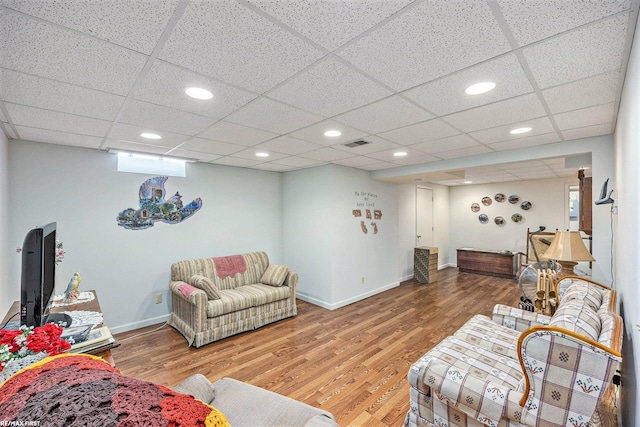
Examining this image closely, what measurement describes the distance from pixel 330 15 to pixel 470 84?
1046mm

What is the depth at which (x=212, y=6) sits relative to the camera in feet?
3.40

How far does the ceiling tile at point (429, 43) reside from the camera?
42.4 inches

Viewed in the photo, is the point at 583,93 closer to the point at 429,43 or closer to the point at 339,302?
the point at 429,43

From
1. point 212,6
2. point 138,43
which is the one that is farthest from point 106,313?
point 212,6

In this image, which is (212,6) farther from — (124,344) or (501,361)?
(124,344)

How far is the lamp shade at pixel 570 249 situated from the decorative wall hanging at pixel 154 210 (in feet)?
14.6

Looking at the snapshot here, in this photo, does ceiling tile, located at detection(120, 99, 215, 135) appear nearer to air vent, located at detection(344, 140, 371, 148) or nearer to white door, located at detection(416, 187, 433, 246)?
air vent, located at detection(344, 140, 371, 148)

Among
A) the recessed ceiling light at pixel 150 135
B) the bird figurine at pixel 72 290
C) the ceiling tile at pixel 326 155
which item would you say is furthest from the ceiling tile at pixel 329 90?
the bird figurine at pixel 72 290

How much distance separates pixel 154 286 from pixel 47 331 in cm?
291

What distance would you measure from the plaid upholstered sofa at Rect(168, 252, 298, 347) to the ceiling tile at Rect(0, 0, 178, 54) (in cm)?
263

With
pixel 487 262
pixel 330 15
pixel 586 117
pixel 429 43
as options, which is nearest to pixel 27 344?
pixel 330 15

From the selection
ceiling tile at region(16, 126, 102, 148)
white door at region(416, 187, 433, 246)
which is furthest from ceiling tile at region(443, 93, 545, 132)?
white door at region(416, 187, 433, 246)

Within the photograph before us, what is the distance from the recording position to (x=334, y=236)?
4.46 meters

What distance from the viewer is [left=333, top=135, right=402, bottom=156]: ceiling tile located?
2.93 meters
